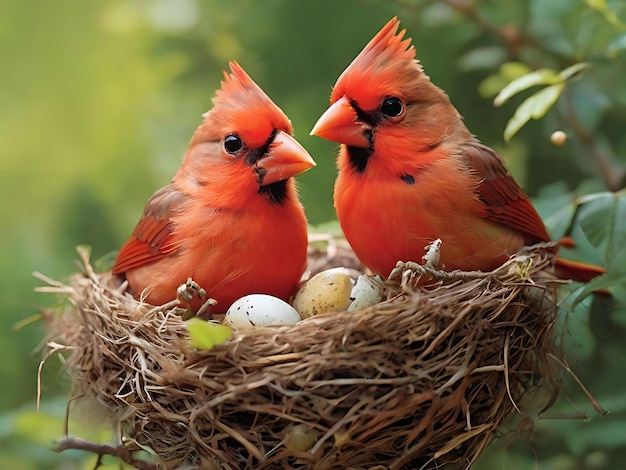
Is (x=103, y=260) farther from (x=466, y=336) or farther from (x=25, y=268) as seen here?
(x=466, y=336)

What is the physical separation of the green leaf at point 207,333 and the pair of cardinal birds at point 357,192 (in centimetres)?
40

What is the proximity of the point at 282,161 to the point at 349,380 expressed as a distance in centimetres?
58

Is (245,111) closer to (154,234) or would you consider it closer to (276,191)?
(276,191)

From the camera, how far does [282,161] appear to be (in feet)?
5.53

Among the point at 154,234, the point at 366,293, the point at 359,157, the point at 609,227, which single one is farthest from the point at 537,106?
the point at 154,234

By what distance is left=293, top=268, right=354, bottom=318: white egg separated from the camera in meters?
1.66

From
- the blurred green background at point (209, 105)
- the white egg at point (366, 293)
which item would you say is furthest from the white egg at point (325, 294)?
the blurred green background at point (209, 105)

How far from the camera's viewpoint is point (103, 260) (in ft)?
7.63

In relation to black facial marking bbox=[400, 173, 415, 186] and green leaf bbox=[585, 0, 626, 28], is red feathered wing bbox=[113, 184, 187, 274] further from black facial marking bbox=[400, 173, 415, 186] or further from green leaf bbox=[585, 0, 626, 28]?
green leaf bbox=[585, 0, 626, 28]

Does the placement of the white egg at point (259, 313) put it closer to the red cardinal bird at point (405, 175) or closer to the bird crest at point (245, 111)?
the red cardinal bird at point (405, 175)

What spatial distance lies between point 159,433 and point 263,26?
1.52m

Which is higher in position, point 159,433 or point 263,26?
point 263,26

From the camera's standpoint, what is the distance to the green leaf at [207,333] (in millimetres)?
1268

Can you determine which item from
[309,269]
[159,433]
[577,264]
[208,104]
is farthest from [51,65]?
[577,264]
